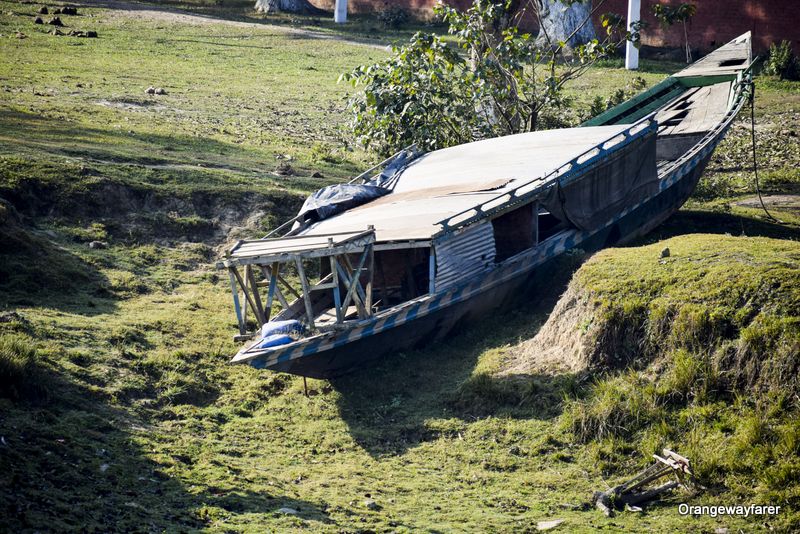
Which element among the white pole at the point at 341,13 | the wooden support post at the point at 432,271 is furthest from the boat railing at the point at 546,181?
the white pole at the point at 341,13

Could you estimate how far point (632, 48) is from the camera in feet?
86.0

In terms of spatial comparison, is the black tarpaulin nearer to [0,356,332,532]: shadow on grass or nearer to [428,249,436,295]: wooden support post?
[428,249,436,295]: wooden support post

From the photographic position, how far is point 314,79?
25.2 metres

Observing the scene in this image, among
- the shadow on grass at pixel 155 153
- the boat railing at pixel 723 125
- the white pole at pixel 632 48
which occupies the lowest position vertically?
the shadow on grass at pixel 155 153

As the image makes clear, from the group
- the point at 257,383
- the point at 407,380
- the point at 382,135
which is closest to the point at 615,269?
the point at 407,380

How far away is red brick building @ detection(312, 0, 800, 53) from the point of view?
26.2m

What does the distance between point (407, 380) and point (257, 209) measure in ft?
16.9

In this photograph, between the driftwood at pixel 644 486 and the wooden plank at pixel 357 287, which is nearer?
the driftwood at pixel 644 486

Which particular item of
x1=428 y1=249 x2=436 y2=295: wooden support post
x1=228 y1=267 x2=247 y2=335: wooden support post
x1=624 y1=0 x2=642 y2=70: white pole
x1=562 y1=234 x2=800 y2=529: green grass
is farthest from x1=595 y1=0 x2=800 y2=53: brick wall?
x1=228 y1=267 x2=247 y2=335: wooden support post

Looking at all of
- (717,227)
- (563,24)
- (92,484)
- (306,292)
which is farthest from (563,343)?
(563,24)

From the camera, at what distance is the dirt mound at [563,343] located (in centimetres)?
988

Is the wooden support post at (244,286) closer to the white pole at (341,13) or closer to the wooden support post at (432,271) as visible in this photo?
the wooden support post at (432,271)

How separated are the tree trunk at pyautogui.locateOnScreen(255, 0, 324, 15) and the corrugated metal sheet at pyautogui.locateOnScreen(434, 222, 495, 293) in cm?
2647

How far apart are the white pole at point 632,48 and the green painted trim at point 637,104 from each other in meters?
8.31
